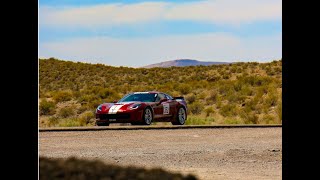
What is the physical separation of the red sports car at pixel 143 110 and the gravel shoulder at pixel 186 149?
219 cm

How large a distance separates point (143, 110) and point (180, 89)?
106ft

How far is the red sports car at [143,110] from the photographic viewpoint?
24406 mm

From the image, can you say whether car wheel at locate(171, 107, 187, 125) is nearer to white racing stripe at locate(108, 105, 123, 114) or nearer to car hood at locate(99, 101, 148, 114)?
car hood at locate(99, 101, 148, 114)

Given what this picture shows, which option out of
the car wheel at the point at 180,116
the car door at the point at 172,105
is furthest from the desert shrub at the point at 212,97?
the car door at the point at 172,105

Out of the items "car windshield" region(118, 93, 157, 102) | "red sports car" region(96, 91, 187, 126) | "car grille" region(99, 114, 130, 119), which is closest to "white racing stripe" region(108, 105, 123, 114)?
"red sports car" region(96, 91, 187, 126)

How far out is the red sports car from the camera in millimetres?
24406

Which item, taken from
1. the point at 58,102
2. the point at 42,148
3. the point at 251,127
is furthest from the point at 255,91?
the point at 42,148

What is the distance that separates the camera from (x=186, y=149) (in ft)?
53.1

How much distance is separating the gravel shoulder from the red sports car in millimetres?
2193

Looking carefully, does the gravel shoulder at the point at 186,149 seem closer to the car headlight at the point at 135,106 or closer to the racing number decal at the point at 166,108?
the car headlight at the point at 135,106

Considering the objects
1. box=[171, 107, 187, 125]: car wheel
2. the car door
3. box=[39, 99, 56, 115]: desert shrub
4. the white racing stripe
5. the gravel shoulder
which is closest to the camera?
the gravel shoulder
